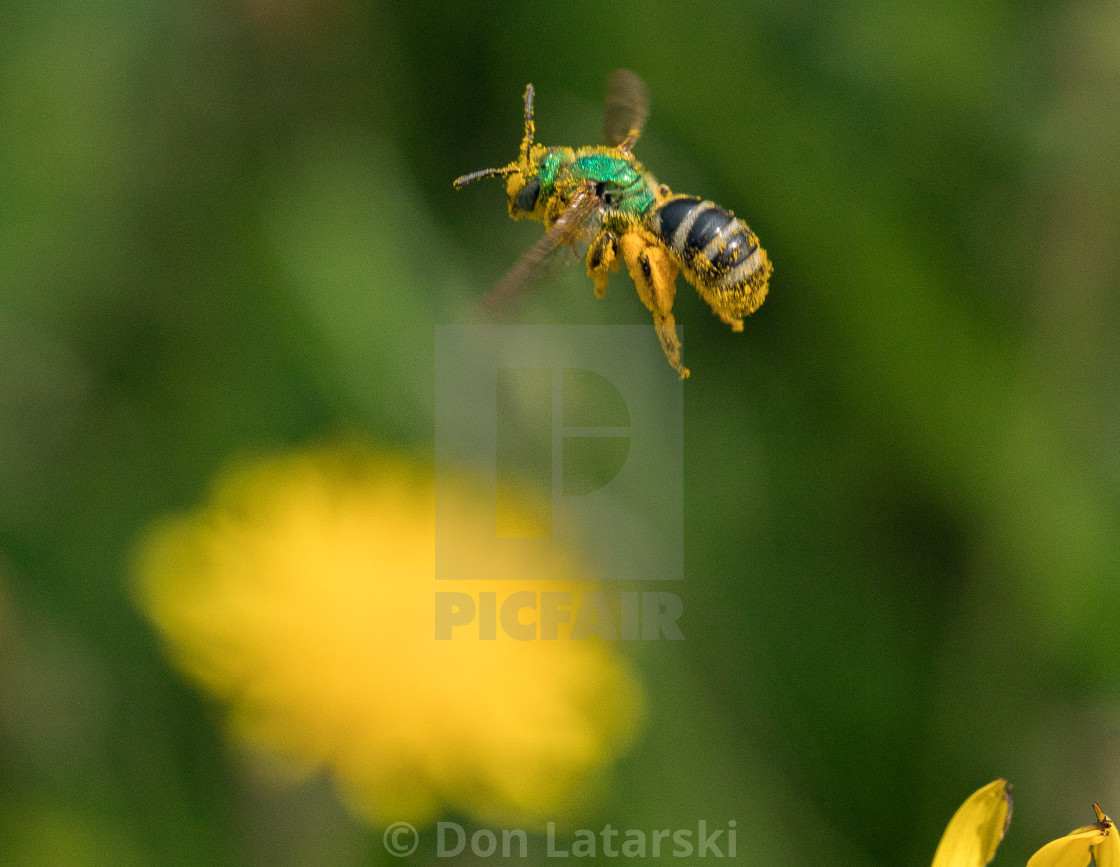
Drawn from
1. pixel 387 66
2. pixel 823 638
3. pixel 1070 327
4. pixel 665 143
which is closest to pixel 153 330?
pixel 387 66

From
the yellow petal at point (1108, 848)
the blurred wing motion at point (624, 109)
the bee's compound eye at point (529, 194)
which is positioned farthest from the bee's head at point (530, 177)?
the yellow petal at point (1108, 848)

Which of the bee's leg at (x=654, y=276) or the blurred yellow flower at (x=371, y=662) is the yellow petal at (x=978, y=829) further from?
the blurred yellow flower at (x=371, y=662)

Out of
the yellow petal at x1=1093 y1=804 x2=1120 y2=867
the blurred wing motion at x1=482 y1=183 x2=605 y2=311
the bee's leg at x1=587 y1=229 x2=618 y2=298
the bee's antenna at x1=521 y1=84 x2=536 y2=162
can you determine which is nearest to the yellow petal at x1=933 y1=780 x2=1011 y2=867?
the yellow petal at x1=1093 y1=804 x2=1120 y2=867

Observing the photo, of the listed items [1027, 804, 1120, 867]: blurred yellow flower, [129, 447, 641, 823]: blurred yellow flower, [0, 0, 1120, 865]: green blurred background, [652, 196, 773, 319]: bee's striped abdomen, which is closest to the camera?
[1027, 804, 1120, 867]: blurred yellow flower

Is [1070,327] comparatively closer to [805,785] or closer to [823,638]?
[823,638]

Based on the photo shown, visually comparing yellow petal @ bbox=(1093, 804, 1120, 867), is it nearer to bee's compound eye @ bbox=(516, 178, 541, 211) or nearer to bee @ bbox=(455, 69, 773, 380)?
bee @ bbox=(455, 69, 773, 380)

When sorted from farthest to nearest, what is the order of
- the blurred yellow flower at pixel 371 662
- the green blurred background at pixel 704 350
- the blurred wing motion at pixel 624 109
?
the green blurred background at pixel 704 350 → the blurred yellow flower at pixel 371 662 → the blurred wing motion at pixel 624 109
